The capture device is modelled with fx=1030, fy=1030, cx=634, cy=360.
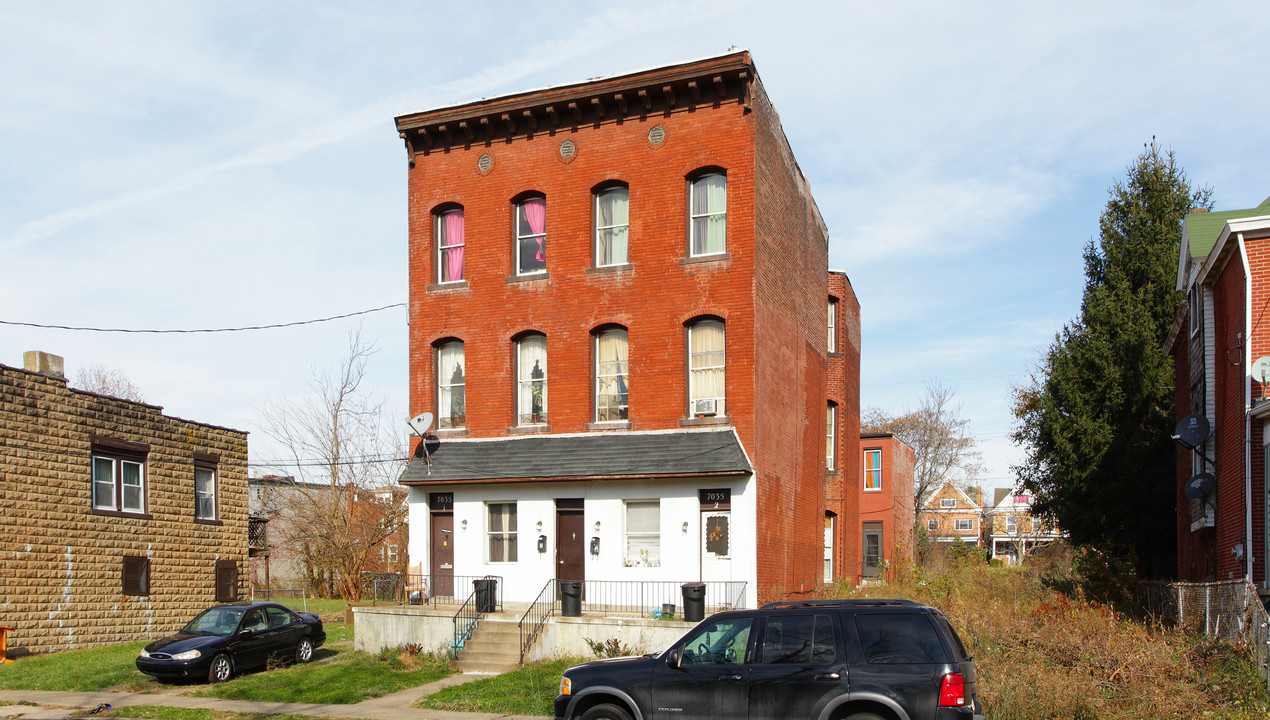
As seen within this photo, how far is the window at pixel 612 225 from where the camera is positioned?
79.5 feet

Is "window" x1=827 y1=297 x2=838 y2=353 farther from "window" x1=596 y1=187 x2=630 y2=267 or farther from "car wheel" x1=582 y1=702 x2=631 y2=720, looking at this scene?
"car wheel" x1=582 y1=702 x2=631 y2=720

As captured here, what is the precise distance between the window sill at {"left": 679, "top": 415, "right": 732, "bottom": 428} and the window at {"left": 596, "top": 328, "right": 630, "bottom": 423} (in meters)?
1.52

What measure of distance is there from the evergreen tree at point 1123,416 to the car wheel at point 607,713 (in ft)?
Result: 67.7

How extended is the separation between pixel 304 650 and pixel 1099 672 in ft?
51.2

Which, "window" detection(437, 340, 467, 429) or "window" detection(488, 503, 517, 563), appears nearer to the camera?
"window" detection(488, 503, 517, 563)

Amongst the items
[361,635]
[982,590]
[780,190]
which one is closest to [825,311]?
[780,190]

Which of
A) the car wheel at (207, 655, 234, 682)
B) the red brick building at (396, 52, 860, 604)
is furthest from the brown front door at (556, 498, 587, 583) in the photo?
the car wheel at (207, 655, 234, 682)

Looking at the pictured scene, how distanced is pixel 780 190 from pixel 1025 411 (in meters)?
18.9

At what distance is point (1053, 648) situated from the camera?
1534cm

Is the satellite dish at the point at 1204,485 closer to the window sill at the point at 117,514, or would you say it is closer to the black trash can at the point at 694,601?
the black trash can at the point at 694,601

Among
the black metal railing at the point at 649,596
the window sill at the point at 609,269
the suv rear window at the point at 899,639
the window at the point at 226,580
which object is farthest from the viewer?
the window at the point at 226,580

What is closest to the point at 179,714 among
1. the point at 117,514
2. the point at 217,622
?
the point at 217,622

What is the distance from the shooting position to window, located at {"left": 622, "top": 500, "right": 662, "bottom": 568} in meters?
22.6

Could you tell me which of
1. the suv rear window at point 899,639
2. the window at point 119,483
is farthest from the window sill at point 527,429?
the suv rear window at point 899,639
